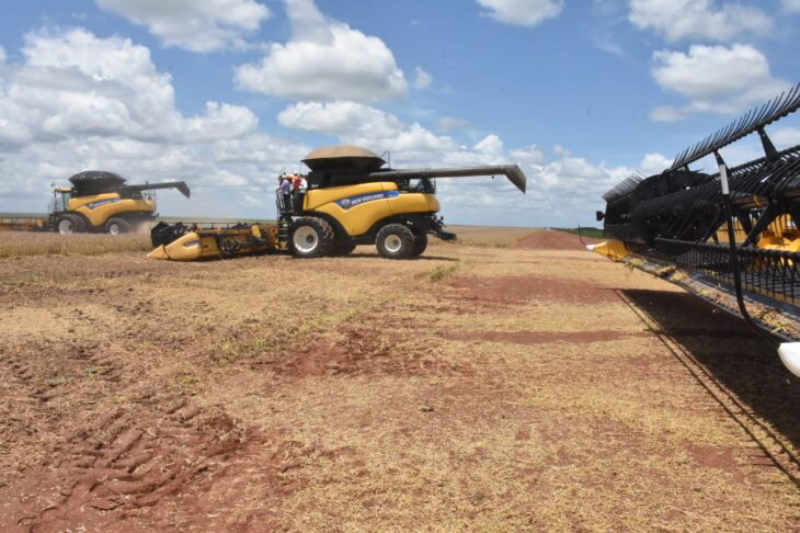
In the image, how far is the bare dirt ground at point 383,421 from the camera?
9.36ft

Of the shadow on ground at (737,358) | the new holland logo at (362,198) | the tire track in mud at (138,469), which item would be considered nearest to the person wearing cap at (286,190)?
the new holland logo at (362,198)

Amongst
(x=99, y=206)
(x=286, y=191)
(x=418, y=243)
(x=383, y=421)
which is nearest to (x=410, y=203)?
(x=418, y=243)

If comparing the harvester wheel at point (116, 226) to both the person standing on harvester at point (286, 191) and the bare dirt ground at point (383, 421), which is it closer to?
the person standing on harvester at point (286, 191)

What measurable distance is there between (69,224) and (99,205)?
192cm

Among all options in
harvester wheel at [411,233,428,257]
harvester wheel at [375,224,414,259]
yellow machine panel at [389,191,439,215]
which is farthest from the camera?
harvester wheel at [411,233,428,257]

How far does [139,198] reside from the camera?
87.9 ft

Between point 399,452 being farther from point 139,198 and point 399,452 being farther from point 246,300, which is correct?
point 139,198

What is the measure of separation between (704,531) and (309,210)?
1432 cm

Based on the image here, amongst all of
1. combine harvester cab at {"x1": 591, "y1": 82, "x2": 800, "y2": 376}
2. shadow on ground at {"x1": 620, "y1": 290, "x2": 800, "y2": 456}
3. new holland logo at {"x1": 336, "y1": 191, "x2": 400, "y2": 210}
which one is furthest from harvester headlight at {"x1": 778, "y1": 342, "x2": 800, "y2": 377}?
new holland logo at {"x1": 336, "y1": 191, "x2": 400, "y2": 210}

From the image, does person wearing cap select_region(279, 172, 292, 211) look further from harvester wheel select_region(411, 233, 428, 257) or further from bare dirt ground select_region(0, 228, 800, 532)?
bare dirt ground select_region(0, 228, 800, 532)

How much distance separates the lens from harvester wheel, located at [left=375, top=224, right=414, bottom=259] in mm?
15922

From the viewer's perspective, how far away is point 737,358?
5781 millimetres

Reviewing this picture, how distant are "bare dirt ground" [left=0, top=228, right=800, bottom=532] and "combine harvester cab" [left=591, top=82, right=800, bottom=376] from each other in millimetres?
695

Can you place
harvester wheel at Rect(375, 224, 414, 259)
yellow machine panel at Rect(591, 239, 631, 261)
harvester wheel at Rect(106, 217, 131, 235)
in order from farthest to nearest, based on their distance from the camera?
harvester wheel at Rect(106, 217, 131, 235) < harvester wheel at Rect(375, 224, 414, 259) < yellow machine panel at Rect(591, 239, 631, 261)
